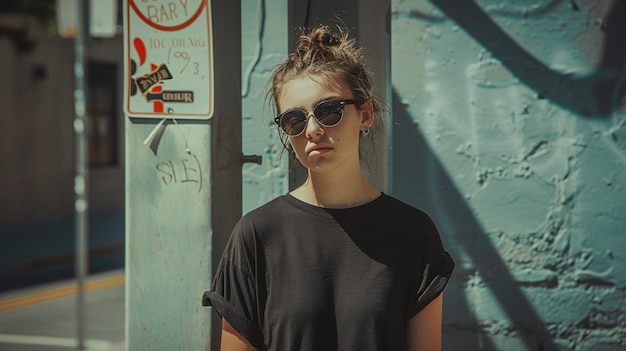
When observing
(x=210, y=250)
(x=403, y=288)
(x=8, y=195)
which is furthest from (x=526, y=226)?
(x=8, y=195)

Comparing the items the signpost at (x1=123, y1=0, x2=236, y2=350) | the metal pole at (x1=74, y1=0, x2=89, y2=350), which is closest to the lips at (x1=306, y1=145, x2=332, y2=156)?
the signpost at (x1=123, y1=0, x2=236, y2=350)

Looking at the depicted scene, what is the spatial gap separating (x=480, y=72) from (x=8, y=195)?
1336 cm

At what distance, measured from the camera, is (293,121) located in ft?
6.23

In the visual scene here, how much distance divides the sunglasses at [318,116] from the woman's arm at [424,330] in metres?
0.46

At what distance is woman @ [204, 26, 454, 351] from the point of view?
1836mm

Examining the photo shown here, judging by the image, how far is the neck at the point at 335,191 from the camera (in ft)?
6.27

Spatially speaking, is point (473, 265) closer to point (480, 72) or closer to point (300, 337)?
point (480, 72)

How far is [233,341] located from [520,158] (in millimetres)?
3072

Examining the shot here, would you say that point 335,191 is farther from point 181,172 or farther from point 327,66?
point 181,172

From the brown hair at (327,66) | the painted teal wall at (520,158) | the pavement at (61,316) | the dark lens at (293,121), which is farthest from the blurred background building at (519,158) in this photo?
the pavement at (61,316)

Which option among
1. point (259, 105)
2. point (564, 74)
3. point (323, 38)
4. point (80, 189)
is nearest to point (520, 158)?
point (564, 74)

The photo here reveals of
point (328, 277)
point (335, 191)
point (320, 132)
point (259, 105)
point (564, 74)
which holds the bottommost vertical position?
point (328, 277)

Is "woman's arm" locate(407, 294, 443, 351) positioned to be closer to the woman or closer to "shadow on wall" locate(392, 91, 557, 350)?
the woman

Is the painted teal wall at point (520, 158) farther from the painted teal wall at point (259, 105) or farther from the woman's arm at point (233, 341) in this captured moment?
the woman's arm at point (233, 341)
